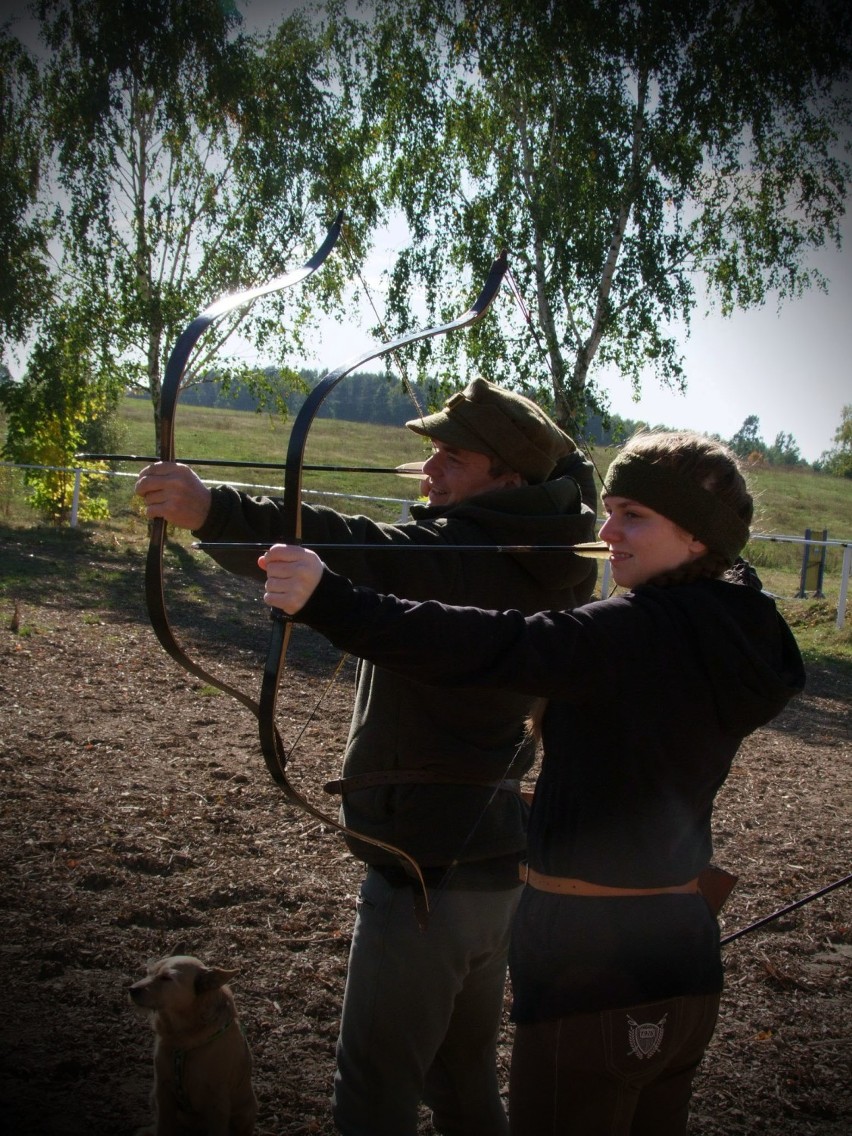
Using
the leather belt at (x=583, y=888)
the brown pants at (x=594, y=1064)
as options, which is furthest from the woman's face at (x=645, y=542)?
the brown pants at (x=594, y=1064)

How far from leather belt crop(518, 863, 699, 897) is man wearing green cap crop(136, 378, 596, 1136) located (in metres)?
0.34

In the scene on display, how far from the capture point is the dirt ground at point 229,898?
269 cm

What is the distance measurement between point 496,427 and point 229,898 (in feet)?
7.85

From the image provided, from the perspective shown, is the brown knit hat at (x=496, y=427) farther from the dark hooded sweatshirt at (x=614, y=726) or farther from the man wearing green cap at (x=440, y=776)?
the dark hooded sweatshirt at (x=614, y=726)

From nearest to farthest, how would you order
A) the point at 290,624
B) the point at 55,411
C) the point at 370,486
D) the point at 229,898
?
1. the point at 290,624
2. the point at 229,898
3. the point at 55,411
4. the point at 370,486

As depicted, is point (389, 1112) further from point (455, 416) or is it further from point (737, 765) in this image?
point (737, 765)

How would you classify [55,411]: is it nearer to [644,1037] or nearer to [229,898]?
[229,898]

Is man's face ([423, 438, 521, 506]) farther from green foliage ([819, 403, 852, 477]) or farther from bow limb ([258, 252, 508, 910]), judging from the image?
green foliage ([819, 403, 852, 477])

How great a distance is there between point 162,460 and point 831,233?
12371mm

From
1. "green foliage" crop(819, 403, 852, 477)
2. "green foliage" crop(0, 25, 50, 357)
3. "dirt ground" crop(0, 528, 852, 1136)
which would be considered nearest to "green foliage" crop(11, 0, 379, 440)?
"green foliage" crop(0, 25, 50, 357)

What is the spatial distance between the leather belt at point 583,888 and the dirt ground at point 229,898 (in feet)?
4.44

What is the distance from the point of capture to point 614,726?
4.93 feet

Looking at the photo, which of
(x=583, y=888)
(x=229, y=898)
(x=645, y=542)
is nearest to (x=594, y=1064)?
(x=583, y=888)

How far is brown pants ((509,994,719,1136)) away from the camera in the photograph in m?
1.47
